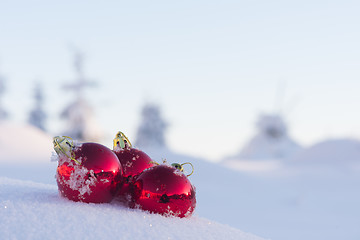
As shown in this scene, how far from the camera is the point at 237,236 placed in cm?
218

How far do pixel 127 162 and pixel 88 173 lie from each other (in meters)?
0.31

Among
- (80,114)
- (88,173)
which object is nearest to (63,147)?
(88,173)

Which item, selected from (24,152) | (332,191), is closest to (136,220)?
(24,152)

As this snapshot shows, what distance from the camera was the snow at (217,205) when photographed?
187 centimetres

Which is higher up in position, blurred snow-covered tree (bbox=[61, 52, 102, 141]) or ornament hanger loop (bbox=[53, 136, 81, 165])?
blurred snow-covered tree (bbox=[61, 52, 102, 141])

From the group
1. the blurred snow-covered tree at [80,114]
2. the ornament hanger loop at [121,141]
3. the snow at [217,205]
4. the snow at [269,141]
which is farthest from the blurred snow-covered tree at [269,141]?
the ornament hanger loop at [121,141]

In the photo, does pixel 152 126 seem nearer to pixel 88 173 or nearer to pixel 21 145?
pixel 21 145

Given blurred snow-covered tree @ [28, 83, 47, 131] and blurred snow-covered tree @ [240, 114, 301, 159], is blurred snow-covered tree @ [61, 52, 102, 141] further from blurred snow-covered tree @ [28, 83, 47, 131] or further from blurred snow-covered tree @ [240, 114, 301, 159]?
blurred snow-covered tree @ [240, 114, 301, 159]

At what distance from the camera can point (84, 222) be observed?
73.9 inches

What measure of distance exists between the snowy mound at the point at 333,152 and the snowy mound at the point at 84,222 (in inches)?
503

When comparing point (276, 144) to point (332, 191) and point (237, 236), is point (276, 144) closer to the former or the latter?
point (332, 191)

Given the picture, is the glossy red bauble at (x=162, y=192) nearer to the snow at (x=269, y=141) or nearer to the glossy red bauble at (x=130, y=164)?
the glossy red bauble at (x=130, y=164)

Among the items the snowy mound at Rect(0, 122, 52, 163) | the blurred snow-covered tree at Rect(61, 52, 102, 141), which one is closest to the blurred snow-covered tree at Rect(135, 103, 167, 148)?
the blurred snow-covered tree at Rect(61, 52, 102, 141)

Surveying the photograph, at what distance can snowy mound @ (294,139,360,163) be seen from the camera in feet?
46.1
